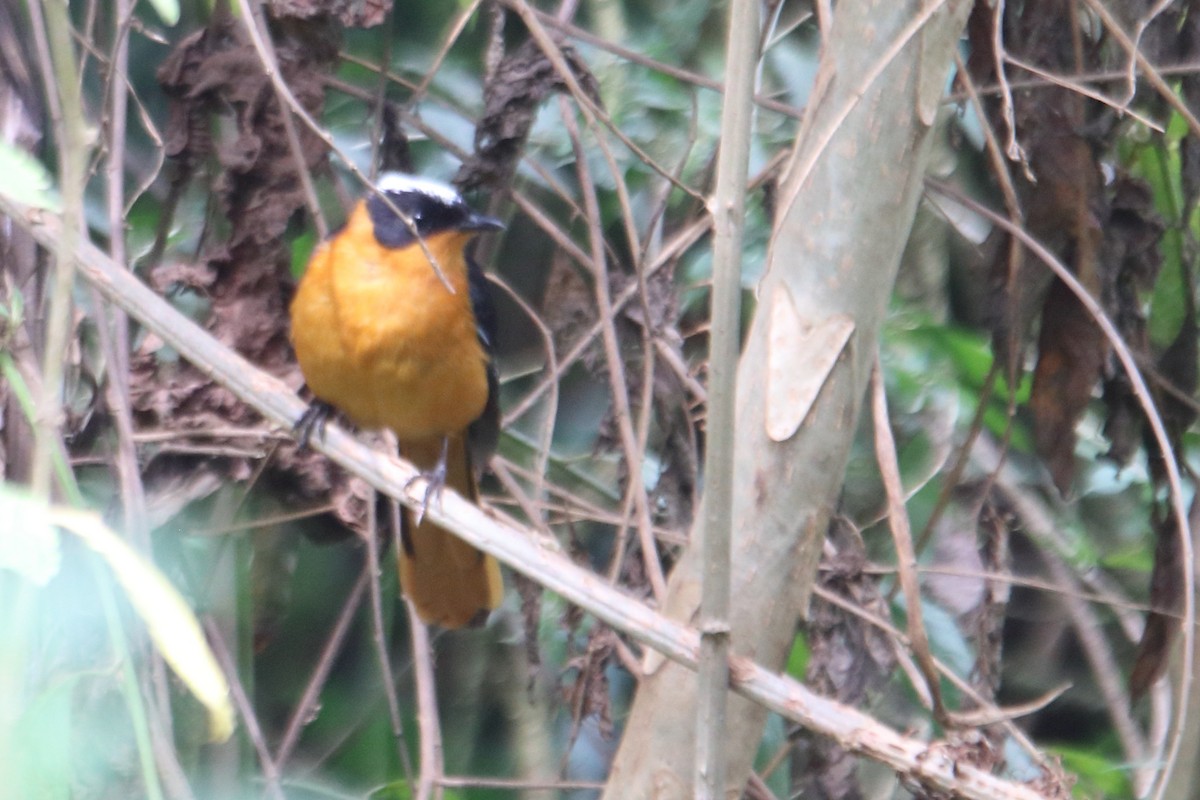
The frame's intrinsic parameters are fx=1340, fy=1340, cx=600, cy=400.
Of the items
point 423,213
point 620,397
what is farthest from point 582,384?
point 620,397

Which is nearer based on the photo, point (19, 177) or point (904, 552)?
point (19, 177)

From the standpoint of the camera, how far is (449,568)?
10.8 ft

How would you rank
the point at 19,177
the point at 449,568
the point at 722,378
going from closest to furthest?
the point at 19,177 → the point at 722,378 → the point at 449,568

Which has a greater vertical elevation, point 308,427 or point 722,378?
point 722,378

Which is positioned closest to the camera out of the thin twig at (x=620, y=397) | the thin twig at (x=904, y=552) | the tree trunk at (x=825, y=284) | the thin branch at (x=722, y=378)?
the thin branch at (x=722, y=378)

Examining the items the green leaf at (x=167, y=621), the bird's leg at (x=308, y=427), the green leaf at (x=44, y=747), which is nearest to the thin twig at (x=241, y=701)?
the bird's leg at (x=308, y=427)

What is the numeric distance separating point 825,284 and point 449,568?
152cm

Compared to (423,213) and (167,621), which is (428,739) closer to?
(423,213)

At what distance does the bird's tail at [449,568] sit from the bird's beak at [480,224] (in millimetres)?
617

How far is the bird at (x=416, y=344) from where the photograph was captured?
3113mm

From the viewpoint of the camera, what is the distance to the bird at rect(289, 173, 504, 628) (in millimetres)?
3113

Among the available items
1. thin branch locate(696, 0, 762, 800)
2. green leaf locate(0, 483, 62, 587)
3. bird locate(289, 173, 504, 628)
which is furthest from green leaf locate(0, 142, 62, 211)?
bird locate(289, 173, 504, 628)

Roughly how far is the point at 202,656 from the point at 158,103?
3602 mm

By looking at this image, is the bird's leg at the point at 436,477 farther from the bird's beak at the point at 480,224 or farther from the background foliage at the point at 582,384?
the bird's beak at the point at 480,224
